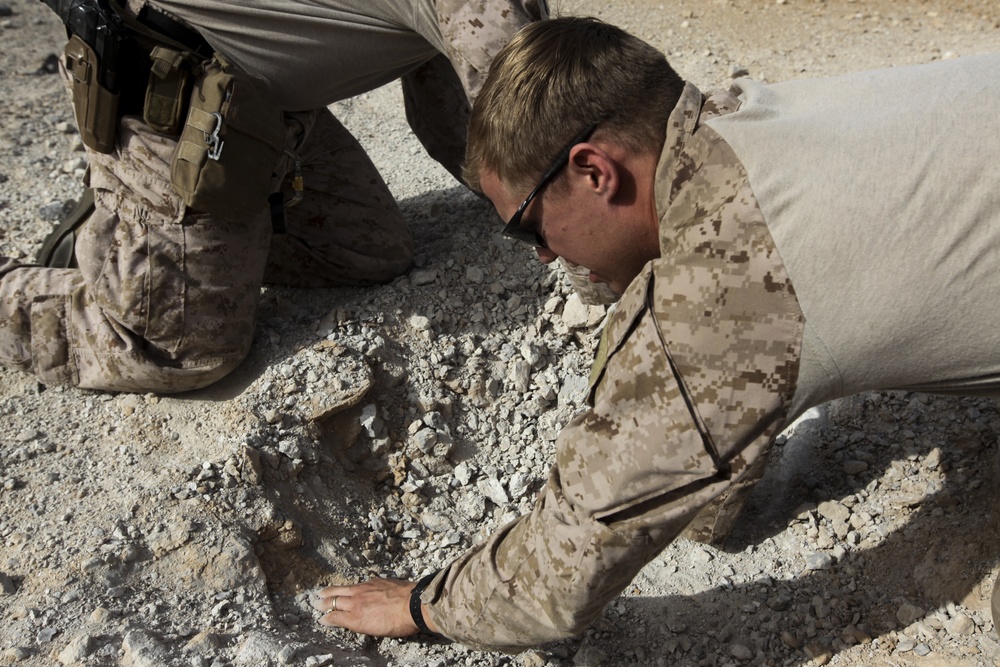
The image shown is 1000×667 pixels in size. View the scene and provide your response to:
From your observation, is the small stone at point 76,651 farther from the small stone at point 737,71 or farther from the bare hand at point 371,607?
the small stone at point 737,71

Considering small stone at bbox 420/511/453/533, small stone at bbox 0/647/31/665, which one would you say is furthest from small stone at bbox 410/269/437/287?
small stone at bbox 0/647/31/665

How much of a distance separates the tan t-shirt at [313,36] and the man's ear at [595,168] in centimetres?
104

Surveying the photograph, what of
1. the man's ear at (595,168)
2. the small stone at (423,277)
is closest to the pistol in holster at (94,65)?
the small stone at (423,277)

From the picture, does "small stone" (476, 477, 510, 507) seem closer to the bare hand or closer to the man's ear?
the bare hand

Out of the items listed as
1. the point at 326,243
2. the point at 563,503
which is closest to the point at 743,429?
the point at 563,503

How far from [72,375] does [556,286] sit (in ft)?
5.21

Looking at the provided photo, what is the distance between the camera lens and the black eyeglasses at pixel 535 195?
1.63 meters

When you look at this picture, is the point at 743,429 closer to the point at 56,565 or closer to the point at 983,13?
the point at 56,565

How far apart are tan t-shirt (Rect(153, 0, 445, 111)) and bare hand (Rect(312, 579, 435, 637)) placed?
4.84 feet

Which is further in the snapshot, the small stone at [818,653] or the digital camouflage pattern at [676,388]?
the small stone at [818,653]

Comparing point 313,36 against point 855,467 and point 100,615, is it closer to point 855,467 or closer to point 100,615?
point 100,615

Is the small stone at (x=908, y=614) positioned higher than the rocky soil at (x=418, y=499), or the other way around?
the small stone at (x=908, y=614)

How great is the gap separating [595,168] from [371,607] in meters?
1.24

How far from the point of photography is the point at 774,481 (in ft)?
8.63
